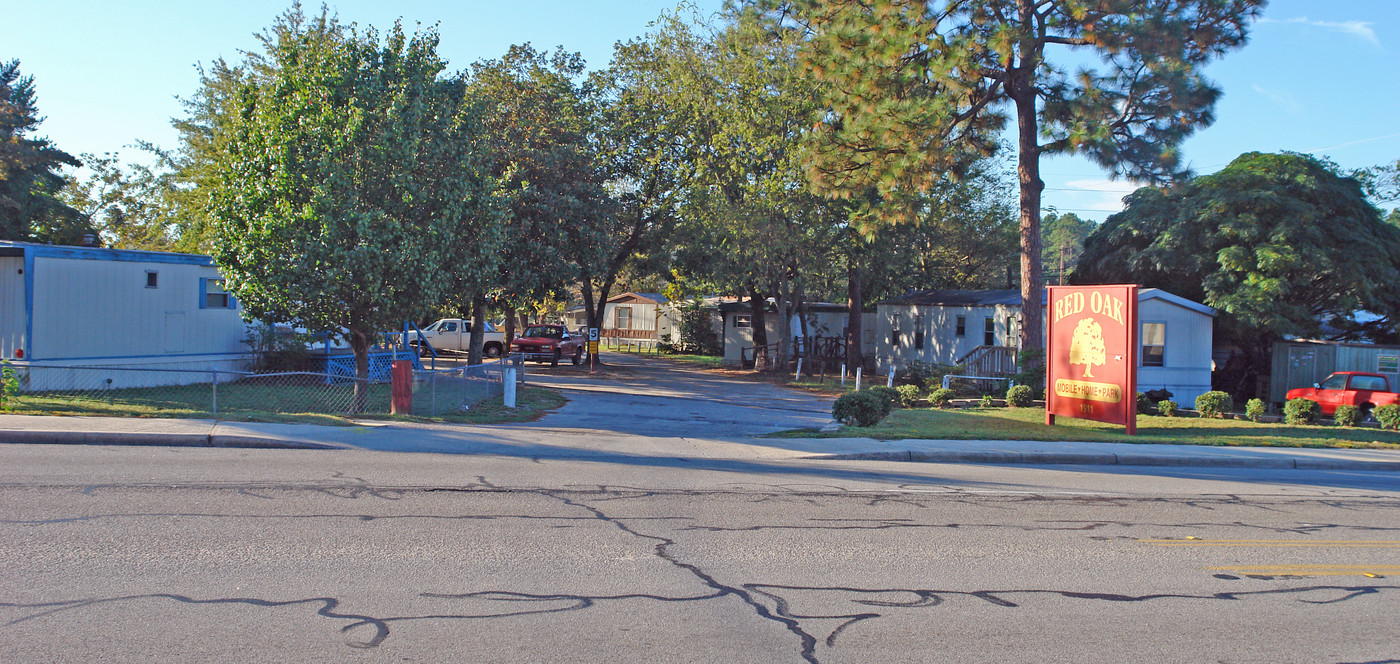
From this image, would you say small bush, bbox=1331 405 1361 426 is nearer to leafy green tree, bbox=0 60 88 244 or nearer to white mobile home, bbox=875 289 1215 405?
white mobile home, bbox=875 289 1215 405

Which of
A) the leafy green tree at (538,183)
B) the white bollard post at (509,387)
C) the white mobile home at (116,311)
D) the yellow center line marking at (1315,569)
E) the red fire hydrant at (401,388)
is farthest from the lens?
the leafy green tree at (538,183)

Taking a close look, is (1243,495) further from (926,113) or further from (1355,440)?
(926,113)

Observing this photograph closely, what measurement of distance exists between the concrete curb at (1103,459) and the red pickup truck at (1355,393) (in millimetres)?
9961

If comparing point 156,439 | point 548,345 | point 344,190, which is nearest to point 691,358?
point 548,345

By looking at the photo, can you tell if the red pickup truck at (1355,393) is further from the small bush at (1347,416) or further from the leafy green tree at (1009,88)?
the leafy green tree at (1009,88)

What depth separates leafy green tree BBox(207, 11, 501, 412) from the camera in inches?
574

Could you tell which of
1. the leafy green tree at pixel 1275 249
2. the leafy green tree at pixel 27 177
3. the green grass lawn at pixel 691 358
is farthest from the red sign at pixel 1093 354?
the leafy green tree at pixel 27 177

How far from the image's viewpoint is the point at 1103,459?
44.0 feet

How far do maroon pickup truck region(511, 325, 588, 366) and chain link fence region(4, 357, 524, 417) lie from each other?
1394 centimetres

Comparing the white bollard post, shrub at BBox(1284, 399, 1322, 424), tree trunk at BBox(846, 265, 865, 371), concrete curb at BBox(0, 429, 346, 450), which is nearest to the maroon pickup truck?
tree trunk at BBox(846, 265, 865, 371)

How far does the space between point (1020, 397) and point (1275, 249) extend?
11071 millimetres

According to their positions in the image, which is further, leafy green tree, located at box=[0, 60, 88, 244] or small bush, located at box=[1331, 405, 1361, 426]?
leafy green tree, located at box=[0, 60, 88, 244]

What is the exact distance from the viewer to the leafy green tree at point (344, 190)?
14.6 m

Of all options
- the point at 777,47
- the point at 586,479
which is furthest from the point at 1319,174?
the point at 586,479
